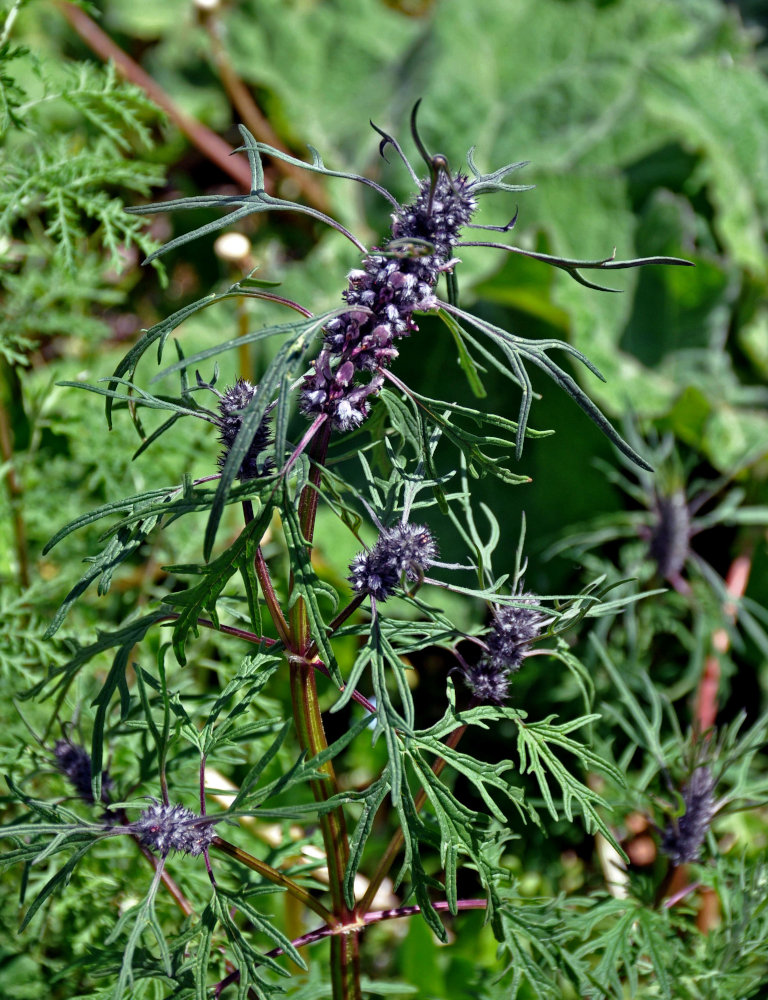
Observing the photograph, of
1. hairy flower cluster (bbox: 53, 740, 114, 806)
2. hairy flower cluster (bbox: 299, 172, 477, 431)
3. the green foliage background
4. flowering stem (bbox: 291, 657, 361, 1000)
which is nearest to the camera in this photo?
hairy flower cluster (bbox: 299, 172, 477, 431)

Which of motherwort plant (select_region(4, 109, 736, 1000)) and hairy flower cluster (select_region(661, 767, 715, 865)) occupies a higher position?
motherwort plant (select_region(4, 109, 736, 1000))

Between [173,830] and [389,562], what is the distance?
21 centimetres

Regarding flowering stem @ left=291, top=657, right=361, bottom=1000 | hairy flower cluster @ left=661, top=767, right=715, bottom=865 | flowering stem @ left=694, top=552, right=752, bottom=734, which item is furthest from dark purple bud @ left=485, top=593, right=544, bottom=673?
flowering stem @ left=694, top=552, right=752, bottom=734

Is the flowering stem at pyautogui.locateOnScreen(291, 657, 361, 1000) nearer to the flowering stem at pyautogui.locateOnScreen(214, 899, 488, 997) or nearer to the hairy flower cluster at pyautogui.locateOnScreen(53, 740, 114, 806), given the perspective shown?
the flowering stem at pyautogui.locateOnScreen(214, 899, 488, 997)

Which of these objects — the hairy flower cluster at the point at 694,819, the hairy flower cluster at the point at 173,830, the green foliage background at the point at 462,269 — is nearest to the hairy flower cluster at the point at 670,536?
the green foliage background at the point at 462,269

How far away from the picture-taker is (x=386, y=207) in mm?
2037

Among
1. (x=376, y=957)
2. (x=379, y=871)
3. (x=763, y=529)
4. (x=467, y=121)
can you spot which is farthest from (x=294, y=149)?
(x=379, y=871)

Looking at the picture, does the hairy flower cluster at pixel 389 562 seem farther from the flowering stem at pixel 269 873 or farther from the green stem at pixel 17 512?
the green stem at pixel 17 512

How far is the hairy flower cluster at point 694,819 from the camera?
73 cm

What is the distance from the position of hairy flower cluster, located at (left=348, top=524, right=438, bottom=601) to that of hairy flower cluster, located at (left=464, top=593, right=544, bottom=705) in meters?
0.09

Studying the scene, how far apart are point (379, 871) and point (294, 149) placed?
1.88 meters

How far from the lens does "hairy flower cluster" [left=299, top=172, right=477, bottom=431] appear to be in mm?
473

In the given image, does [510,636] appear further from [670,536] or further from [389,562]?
[670,536]

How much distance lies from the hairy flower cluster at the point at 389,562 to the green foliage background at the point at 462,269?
1.21ft
